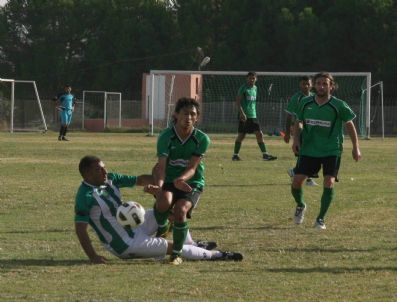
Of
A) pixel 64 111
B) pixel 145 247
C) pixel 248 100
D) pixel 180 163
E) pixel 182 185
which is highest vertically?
pixel 248 100

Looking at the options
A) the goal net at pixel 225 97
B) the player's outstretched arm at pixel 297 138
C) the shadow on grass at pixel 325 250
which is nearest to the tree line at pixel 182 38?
the goal net at pixel 225 97

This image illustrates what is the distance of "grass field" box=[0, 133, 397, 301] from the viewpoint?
23.1 ft

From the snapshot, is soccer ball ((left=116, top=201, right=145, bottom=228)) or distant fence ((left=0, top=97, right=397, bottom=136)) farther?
distant fence ((left=0, top=97, right=397, bottom=136))

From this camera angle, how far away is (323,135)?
10977mm

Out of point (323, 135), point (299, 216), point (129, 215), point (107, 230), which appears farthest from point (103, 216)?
point (323, 135)

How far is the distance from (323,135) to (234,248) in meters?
2.30

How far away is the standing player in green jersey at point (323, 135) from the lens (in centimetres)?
1088

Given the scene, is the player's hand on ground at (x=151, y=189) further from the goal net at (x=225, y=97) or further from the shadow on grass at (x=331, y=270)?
the goal net at (x=225, y=97)

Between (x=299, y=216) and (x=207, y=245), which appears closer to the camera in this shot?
(x=207, y=245)

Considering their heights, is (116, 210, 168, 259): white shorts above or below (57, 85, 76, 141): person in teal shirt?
below

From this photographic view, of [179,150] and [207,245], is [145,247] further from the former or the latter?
[179,150]

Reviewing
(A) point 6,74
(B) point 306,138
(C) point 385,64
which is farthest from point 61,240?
(A) point 6,74

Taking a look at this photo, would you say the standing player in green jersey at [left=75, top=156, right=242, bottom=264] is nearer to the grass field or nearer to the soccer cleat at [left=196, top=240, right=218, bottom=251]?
the grass field

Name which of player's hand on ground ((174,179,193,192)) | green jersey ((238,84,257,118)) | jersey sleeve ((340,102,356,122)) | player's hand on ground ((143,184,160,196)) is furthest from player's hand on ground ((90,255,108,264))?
green jersey ((238,84,257,118))
